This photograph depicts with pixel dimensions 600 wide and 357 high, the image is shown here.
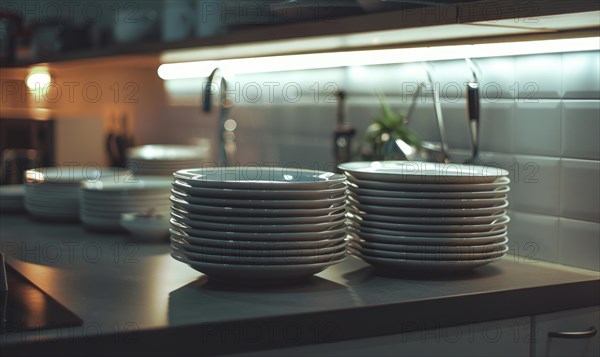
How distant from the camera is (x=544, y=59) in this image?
60.2 inches

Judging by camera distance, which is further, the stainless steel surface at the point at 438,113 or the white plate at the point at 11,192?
the white plate at the point at 11,192

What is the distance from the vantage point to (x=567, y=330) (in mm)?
1295

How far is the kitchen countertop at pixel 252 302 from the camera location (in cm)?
101

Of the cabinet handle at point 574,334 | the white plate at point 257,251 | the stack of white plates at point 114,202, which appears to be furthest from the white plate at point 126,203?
the cabinet handle at point 574,334

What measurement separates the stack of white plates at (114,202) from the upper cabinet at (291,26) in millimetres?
357

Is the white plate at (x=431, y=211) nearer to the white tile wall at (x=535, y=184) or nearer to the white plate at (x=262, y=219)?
the white plate at (x=262, y=219)

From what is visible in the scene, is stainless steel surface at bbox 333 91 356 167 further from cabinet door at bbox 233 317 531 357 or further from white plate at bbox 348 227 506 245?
cabinet door at bbox 233 317 531 357

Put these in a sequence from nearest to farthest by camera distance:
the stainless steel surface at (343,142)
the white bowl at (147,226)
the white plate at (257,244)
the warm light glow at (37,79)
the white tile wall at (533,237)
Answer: the white plate at (257,244), the white tile wall at (533,237), the white bowl at (147,226), the stainless steel surface at (343,142), the warm light glow at (37,79)

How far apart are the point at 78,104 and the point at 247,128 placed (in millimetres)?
955

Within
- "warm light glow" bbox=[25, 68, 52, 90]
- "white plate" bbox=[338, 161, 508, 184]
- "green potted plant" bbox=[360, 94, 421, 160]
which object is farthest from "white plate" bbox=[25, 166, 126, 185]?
"warm light glow" bbox=[25, 68, 52, 90]

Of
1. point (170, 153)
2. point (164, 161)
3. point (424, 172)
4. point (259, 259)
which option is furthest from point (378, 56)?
point (170, 153)

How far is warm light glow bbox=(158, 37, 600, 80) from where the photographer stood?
4.84ft

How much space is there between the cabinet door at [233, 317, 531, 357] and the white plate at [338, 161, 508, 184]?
22 cm

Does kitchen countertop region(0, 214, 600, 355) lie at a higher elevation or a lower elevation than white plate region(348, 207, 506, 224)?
lower
